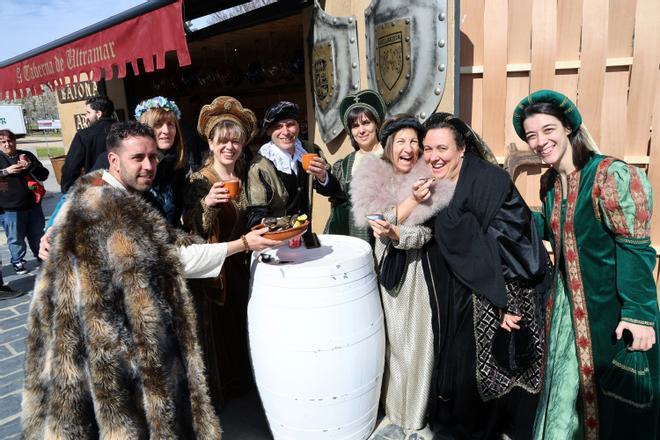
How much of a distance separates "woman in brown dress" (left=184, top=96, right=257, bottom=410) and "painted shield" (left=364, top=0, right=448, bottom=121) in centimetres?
106

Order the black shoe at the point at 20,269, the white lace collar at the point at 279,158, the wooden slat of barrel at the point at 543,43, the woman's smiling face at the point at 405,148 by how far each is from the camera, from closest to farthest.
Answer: the woman's smiling face at the point at 405,148 < the wooden slat of barrel at the point at 543,43 < the white lace collar at the point at 279,158 < the black shoe at the point at 20,269

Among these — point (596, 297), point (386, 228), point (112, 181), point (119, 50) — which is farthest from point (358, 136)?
point (119, 50)

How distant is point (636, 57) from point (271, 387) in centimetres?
284

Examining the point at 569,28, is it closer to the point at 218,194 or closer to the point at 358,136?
the point at 358,136

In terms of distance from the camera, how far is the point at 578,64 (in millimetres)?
2617

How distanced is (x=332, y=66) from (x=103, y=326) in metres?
2.82

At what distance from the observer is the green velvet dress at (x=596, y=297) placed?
1.71m

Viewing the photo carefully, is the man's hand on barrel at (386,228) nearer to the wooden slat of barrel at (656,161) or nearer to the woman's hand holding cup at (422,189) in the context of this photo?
the woman's hand holding cup at (422,189)

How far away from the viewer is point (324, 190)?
9.48ft

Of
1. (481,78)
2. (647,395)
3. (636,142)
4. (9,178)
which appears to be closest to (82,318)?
(647,395)

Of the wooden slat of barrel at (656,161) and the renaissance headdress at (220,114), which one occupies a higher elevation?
the renaissance headdress at (220,114)

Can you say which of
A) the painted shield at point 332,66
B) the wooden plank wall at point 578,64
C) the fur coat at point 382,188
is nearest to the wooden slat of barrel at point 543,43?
the wooden plank wall at point 578,64

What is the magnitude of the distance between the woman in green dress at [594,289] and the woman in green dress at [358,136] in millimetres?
1029

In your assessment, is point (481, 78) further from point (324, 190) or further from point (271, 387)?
point (271, 387)
